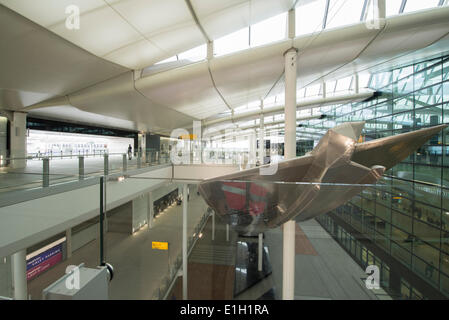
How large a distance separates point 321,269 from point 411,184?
1454mm

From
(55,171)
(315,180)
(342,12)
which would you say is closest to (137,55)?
(55,171)

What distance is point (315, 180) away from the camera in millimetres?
2658

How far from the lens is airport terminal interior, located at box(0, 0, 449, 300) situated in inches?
88.4

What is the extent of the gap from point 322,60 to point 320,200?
7.07m

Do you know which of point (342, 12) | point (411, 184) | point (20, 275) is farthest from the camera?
point (342, 12)

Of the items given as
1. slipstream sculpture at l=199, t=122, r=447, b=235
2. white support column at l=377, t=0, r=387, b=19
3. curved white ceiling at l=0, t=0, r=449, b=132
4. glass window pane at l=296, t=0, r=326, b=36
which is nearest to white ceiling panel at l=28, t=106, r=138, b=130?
curved white ceiling at l=0, t=0, r=449, b=132

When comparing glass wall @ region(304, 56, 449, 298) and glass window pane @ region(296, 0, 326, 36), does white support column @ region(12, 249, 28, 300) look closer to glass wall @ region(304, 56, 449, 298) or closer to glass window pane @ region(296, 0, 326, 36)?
glass wall @ region(304, 56, 449, 298)

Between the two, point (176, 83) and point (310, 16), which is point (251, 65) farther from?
point (176, 83)

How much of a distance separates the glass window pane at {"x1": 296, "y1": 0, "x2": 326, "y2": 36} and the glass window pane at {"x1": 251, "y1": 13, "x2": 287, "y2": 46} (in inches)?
28.2

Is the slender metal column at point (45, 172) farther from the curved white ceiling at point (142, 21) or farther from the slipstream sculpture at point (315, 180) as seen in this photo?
the slipstream sculpture at point (315, 180)

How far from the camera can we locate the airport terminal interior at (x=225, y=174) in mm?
2244

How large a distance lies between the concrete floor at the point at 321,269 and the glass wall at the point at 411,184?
0.38m
